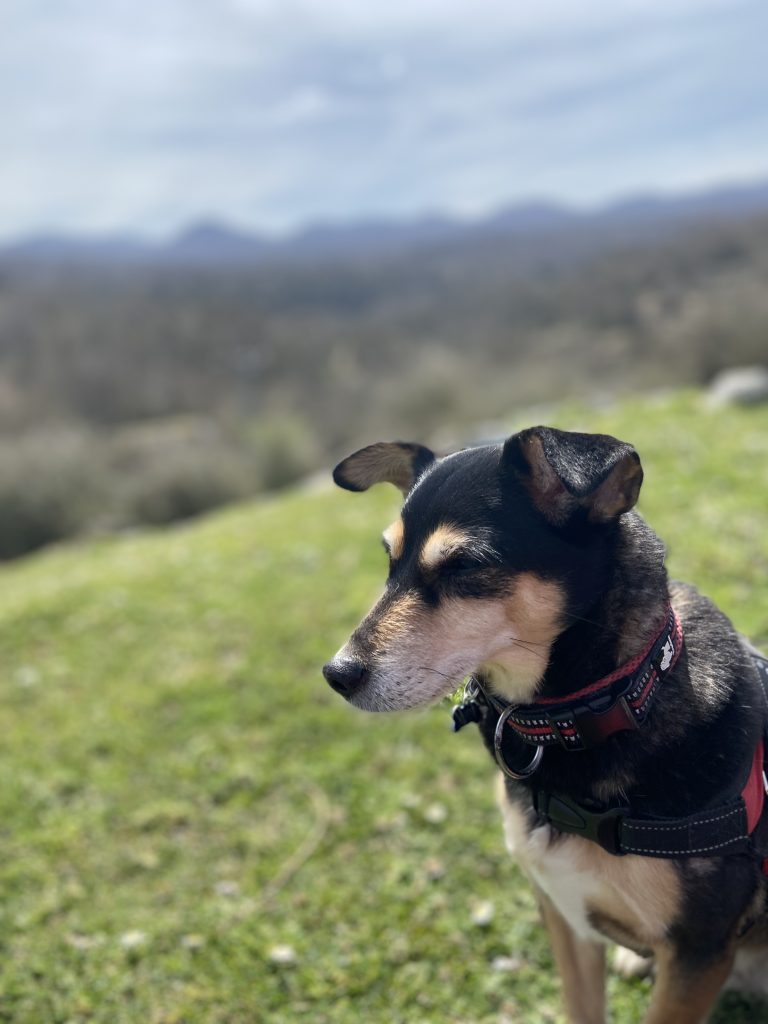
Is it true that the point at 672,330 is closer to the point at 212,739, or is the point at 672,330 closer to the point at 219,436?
the point at 219,436

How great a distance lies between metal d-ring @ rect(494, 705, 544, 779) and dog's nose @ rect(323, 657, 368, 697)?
458mm

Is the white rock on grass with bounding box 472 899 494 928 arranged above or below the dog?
below

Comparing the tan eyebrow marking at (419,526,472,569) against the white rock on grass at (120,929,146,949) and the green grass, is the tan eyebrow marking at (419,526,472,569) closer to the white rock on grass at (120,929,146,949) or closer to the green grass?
the green grass

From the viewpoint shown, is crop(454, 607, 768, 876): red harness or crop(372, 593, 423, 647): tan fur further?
crop(372, 593, 423, 647): tan fur

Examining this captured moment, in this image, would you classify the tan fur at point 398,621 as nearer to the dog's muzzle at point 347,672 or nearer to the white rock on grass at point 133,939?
the dog's muzzle at point 347,672

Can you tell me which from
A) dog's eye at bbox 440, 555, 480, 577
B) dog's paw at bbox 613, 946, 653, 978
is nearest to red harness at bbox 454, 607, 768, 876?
dog's eye at bbox 440, 555, 480, 577

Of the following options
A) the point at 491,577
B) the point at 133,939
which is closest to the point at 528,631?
the point at 491,577

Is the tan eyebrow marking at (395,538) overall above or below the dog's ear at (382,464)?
below

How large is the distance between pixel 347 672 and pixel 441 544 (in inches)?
19.4

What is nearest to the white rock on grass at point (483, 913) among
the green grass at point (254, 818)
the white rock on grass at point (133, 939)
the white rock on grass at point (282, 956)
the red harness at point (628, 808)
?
the green grass at point (254, 818)

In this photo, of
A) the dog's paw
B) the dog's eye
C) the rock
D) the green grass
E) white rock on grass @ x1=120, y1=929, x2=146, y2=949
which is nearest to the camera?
the dog's eye

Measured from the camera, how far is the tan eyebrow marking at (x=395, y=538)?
258cm

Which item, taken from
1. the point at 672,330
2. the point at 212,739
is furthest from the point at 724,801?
the point at 672,330

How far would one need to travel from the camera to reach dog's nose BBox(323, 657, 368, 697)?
7.79 feet
